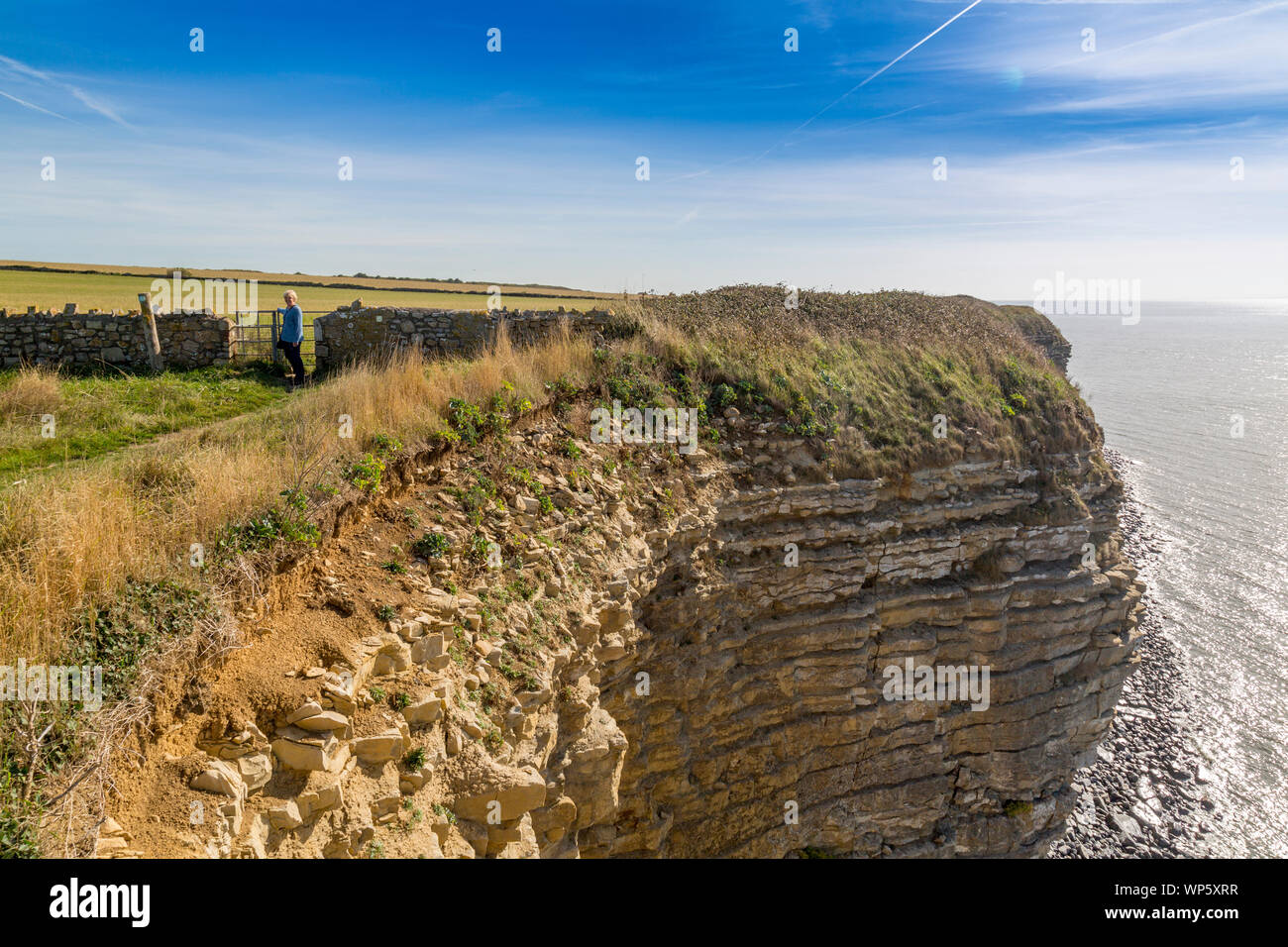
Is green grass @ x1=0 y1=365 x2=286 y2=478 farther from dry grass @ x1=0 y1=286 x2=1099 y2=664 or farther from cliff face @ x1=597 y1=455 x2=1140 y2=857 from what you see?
cliff face @ x1=597 y1=455 x2=1140 y2=857

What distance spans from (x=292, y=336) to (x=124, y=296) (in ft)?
72.9

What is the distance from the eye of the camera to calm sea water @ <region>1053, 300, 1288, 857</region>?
18.5 m

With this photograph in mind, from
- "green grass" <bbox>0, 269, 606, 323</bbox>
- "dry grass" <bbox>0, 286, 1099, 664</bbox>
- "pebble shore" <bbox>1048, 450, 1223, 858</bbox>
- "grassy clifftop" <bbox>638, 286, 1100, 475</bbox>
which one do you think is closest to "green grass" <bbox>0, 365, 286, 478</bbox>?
"dry grass" <bbox>0, 286, 1099, 664</bbox>

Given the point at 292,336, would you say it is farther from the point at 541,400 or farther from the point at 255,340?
the point at 541,400

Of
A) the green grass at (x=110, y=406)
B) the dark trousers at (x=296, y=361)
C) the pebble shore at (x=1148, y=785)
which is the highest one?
the dark trousers at (x=296, y=361)

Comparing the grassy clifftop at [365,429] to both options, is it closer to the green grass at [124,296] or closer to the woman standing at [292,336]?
the woman standing at [292,336]

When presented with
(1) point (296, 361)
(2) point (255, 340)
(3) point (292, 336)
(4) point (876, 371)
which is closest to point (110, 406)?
(3) point (292, 336)

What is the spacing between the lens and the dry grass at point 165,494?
15.7 feet

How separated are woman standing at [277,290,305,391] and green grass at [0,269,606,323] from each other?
6460 millimetres

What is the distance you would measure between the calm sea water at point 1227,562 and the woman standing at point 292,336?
2403 cm

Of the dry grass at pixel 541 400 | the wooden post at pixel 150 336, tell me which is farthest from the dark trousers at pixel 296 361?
the wooden post at pixel 150 336

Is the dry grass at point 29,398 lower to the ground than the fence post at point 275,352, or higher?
lower

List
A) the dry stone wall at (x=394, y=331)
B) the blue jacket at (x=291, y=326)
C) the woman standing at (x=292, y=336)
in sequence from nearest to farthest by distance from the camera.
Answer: the woman standing at (x=292, y=336) < the blue jacket at (x=291, y=326) < the dry stone wall at (x=394, y=331)

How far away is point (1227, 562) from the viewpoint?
2884cm
